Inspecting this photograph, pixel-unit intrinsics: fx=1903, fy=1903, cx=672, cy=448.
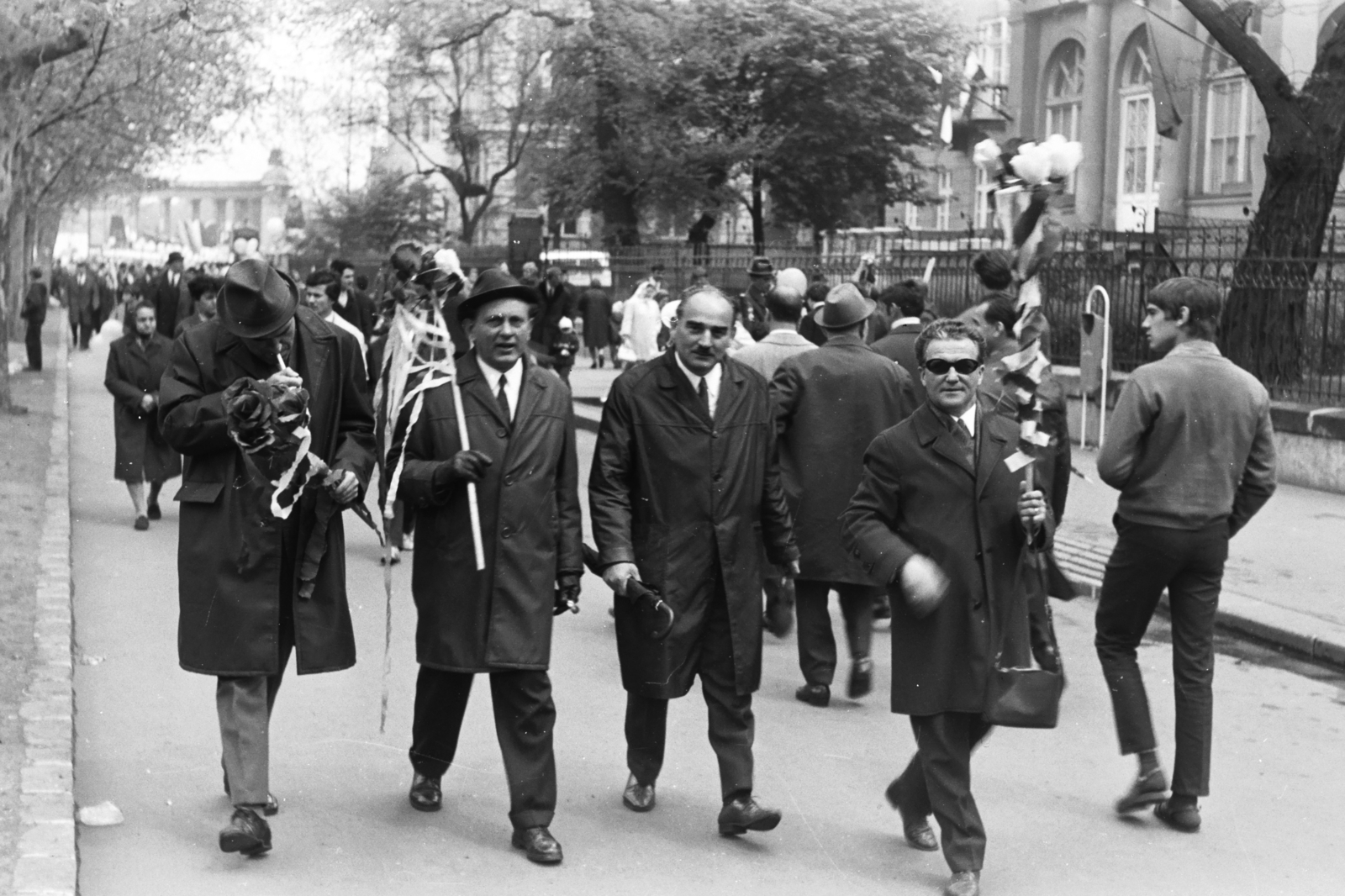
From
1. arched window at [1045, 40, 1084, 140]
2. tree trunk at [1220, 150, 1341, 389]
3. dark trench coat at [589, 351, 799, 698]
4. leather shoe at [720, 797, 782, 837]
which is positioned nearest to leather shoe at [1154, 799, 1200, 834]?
leather shoe at [720, 797, 782, 837]

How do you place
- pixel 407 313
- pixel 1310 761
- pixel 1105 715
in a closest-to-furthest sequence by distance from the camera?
pixel 407 313, pixel 1310 761, pixel 1105 715

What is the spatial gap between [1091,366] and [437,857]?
1280 centimetres

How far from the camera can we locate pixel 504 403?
593 centimetres

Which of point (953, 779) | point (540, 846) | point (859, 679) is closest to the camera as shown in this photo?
point (953, 779)

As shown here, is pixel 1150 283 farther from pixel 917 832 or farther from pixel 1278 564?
pixel 917 832

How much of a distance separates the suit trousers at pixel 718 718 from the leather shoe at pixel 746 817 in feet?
0.10

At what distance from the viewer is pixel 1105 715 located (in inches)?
315

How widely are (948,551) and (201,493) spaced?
7.33 ft

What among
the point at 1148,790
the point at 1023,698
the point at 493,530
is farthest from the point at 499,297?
the point at 1148,790

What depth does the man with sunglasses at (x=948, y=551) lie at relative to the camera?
18.0 feet

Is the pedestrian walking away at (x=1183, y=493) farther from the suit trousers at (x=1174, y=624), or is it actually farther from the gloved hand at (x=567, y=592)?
the gloved hand at (x=567, y=592)

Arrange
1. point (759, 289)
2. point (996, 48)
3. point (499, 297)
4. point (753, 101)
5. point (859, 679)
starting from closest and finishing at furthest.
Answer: point (499, 297)
point (859, 679)
point (759, 289)
point (753, 101)
point (996, 48)

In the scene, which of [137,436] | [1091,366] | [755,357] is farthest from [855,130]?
[755,357]

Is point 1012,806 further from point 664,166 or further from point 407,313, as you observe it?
point 664,166
